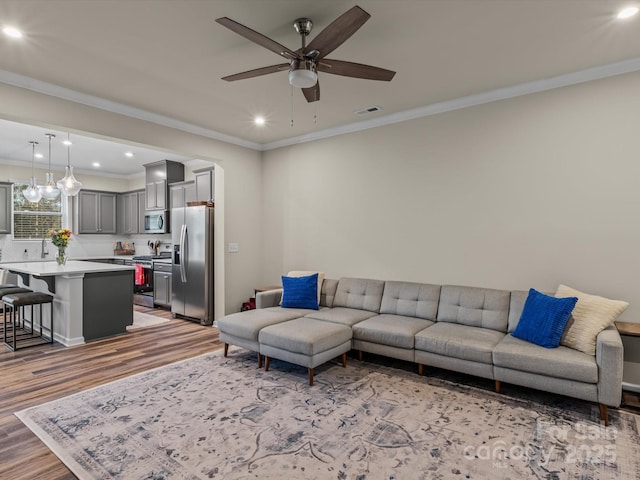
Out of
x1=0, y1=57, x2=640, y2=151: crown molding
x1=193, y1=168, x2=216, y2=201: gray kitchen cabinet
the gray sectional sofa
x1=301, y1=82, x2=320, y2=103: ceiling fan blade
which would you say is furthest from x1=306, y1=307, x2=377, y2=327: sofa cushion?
x1=193, y1=168, x2=216, y2=201: gray kitchen cabinet

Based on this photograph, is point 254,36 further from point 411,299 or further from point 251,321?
point 411,299

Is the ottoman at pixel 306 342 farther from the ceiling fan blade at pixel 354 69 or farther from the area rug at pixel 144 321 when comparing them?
the area rug at pixel 144 321

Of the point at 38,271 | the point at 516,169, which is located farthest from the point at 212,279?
the point at 516,169

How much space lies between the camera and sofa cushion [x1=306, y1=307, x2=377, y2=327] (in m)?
3.86

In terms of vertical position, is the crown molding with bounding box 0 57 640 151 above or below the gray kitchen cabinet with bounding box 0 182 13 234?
above

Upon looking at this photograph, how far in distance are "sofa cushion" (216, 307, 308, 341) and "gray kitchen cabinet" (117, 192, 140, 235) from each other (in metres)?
5.54

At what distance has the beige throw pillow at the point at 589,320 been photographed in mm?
2754

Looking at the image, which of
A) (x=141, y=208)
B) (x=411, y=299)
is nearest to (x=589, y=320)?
(x=411, y=299)

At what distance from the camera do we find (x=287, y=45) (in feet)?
9.41

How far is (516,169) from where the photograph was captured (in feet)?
12.1

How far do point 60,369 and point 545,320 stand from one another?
15.2ft

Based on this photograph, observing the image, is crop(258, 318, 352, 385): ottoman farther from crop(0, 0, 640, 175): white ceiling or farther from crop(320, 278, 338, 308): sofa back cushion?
crop(0, 0, 640, 175): white ceiling

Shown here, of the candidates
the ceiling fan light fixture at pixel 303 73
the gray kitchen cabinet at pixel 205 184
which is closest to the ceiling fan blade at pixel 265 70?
the ceiling fan light fixture at pixel 303 73

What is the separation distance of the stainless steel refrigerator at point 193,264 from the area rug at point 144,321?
0.94 feet
